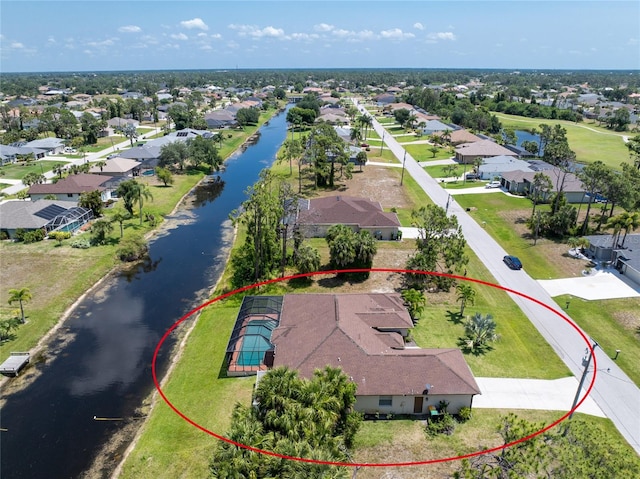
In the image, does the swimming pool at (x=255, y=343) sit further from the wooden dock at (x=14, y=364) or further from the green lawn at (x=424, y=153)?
the green lawn at (x=424, y=153)

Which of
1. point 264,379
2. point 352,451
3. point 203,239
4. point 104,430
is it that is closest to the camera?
point 264,379

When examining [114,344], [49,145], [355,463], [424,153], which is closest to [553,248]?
[355,463]

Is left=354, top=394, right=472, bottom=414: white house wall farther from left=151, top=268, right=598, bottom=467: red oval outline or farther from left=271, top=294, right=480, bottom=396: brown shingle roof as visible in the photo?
left=151, top=268, right=598, bottom=467: red oval outline

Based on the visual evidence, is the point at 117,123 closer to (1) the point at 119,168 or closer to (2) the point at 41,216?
(1) the point at 119,168

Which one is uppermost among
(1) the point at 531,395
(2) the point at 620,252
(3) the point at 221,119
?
(3) the point at 221,119

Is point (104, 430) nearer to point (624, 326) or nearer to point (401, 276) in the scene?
point (401, 276)

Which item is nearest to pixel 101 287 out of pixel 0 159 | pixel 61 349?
pixel 61 349
